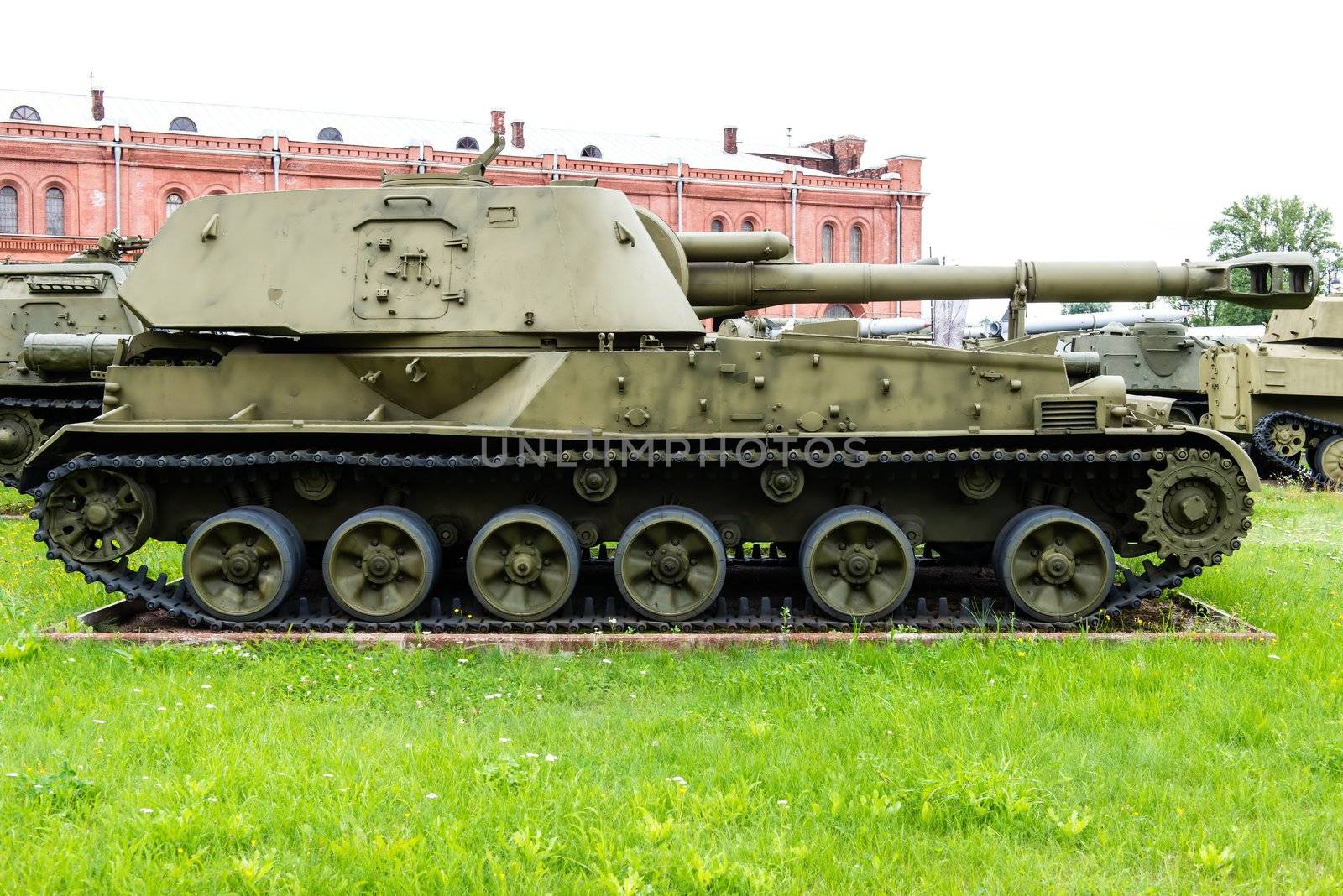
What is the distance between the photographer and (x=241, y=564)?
27.9 ft

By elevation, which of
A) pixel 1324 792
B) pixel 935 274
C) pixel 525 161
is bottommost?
pixel 1324 792

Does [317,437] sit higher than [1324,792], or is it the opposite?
[317,437]

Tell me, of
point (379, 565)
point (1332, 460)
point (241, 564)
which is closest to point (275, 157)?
point (1332, 460)

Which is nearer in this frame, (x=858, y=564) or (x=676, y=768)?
(x=676, y=768)

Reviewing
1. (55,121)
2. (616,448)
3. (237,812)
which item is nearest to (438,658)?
(616,448)

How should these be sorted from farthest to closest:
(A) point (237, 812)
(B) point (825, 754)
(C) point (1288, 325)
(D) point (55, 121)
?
(D) point (55, 121)
(C) point (1288, 325)
(B) point (825, 754)
(A) point (237, 812)

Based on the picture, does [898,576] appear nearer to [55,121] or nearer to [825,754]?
[825,754]

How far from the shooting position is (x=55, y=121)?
4822 cm

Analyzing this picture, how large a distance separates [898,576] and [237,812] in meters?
5.08

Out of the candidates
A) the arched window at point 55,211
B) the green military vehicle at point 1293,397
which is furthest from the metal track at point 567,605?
the arched window at point 55,211

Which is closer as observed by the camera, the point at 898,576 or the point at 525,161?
the point at 898,576

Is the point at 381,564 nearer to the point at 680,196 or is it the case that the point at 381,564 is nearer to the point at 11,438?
the point at 11,438

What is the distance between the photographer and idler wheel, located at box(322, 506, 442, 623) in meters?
8.52

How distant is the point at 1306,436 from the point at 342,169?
3801 centimetres
